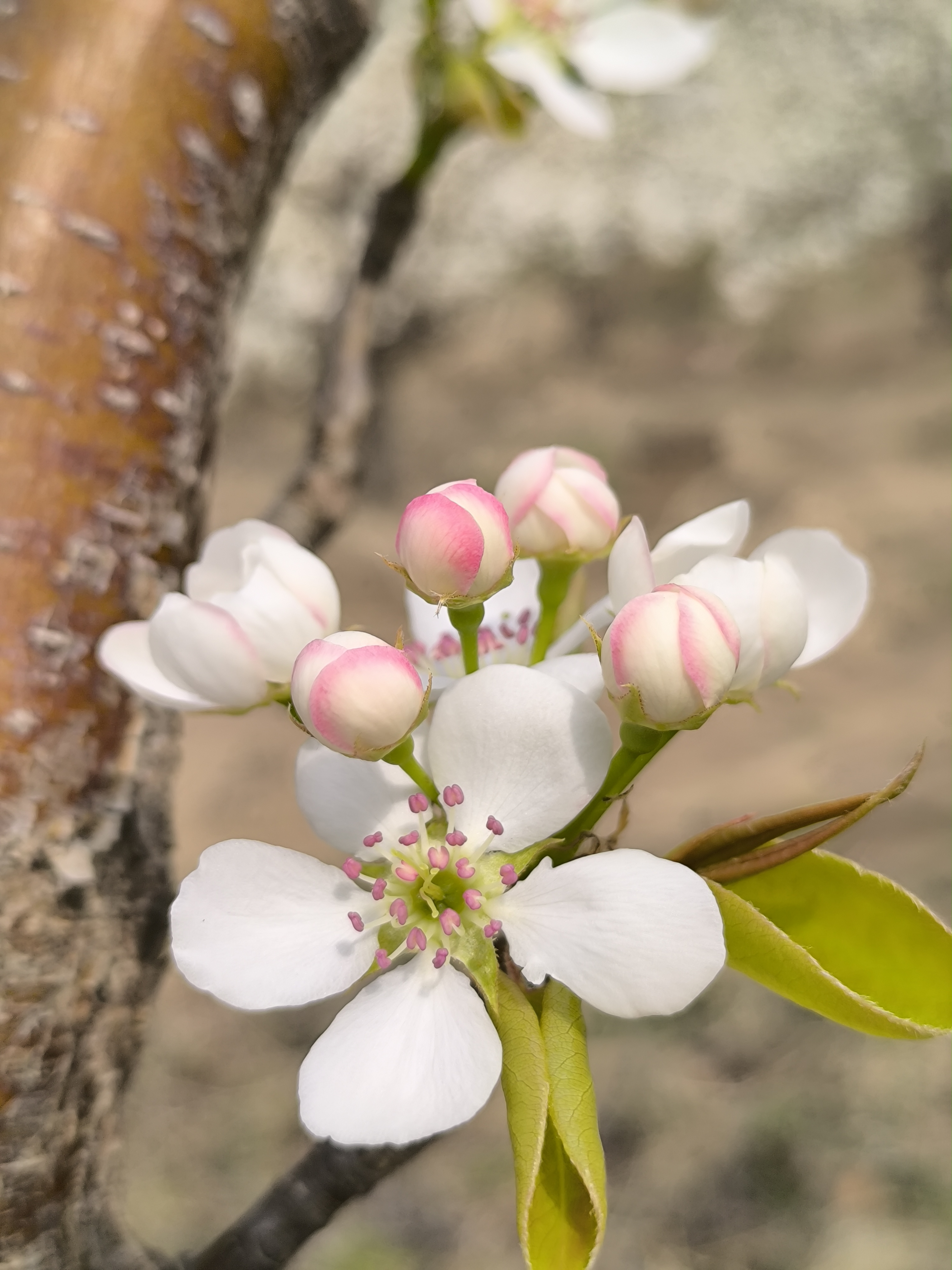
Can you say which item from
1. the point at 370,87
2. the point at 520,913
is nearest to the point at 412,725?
the point at 520,913

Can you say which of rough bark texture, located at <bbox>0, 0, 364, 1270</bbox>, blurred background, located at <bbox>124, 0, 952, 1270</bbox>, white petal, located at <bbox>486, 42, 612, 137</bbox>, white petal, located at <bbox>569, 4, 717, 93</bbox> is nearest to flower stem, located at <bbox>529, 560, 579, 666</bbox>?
rough bark texture, located at <bbox>0, 0, 364, 1270</bbox>

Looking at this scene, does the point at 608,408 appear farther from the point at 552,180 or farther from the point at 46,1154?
the point at 46,1154

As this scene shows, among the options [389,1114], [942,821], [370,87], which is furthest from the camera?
[370,87]

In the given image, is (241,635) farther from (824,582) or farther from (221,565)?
(824,582)

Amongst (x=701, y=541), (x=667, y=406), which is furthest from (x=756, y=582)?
(x=667, y=406)

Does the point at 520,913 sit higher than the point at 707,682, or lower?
lower

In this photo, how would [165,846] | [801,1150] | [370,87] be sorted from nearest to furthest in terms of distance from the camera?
[165,846] → [801,1150] → [370,87]
